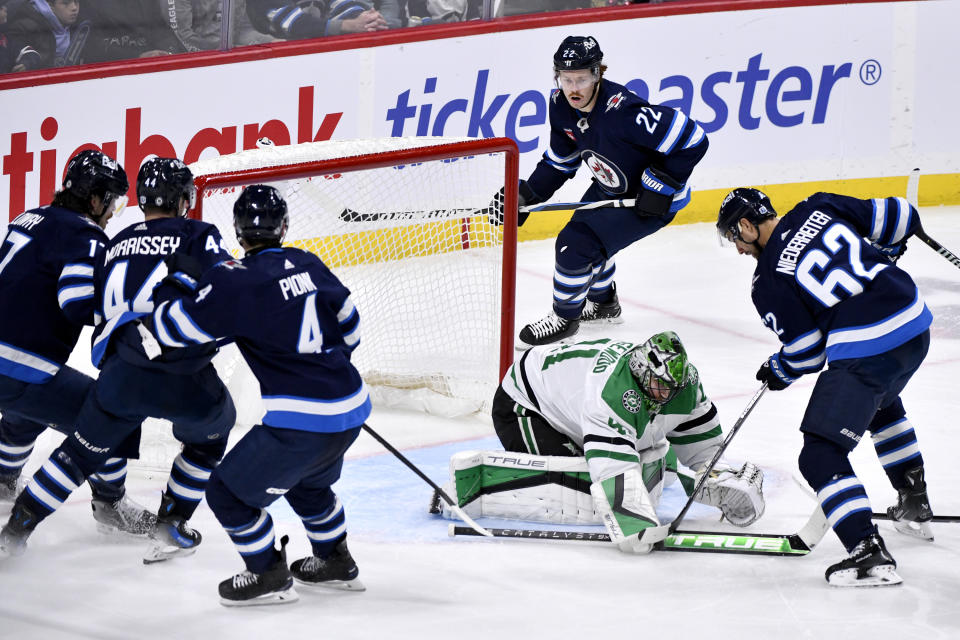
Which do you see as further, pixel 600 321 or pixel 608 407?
pixel 600 321

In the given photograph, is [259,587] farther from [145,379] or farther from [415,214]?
[415,214]

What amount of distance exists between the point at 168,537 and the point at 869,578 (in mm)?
1785

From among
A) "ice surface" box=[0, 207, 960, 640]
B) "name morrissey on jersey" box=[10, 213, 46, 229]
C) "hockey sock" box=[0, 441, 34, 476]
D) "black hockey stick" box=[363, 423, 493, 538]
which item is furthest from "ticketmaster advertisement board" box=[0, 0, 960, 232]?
"black hockey stick" box=[363, 423, 493, 538]

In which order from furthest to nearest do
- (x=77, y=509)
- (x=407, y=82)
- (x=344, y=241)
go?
1. (x=407, y=82)
2. (x=344, y=241)
3. (x=77, y=509)

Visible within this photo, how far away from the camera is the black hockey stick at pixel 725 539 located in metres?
3.63

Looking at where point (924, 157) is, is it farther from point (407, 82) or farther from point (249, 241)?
point (249, 241)

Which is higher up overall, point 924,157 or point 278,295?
point 278,295

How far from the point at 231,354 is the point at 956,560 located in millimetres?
2285

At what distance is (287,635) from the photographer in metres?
3.16

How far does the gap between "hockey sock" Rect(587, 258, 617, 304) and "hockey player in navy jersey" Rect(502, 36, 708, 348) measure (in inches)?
5.2

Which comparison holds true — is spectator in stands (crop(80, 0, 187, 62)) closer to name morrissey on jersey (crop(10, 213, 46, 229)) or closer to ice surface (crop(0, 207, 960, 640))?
ice surface (crop(0, 207, 960, 640))

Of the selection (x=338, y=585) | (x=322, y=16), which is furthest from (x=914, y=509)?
(x=322, y=16)

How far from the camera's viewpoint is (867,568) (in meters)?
3.41

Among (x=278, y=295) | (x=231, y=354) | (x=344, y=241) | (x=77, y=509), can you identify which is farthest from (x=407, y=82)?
(x=278, y=295)
